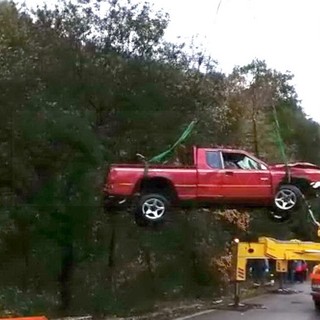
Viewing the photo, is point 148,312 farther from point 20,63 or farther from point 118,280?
point 20,63

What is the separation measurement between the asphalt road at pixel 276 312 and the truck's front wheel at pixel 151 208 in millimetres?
7379

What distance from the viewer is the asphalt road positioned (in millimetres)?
23500

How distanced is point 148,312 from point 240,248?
428 cm

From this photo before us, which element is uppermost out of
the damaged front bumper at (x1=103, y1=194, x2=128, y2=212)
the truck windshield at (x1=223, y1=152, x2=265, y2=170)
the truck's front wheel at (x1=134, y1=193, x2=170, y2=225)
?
the truck windshield at (x1=223, y1=152, x2=265, y2=170)

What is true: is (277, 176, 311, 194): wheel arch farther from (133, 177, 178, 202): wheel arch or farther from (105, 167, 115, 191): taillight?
(105, 167, 115, 191): taillight

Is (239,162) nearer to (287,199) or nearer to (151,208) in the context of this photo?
(287,199)

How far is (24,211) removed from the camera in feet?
72.8

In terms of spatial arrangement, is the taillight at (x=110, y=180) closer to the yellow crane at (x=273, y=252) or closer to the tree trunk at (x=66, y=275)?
the tree trunk at (x=66, y=275)

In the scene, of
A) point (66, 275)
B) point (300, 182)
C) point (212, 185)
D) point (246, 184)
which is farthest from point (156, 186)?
point (66, 275)

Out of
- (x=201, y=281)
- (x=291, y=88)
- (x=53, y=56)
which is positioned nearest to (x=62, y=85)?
(x=53, y=56)

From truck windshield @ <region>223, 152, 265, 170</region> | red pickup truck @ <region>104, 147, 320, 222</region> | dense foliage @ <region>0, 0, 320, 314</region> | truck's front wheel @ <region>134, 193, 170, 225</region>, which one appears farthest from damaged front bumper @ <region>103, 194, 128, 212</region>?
dense foliage @ <region>0, 0, 320, 314</region>

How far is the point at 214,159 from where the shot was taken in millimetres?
17422

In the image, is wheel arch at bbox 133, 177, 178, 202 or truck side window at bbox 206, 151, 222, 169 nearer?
wheel arch at bbox 133, 177, 178, 202

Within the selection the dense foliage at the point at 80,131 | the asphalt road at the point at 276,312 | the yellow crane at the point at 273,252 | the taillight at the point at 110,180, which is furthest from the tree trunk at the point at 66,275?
the taillight at the point at 110,180
